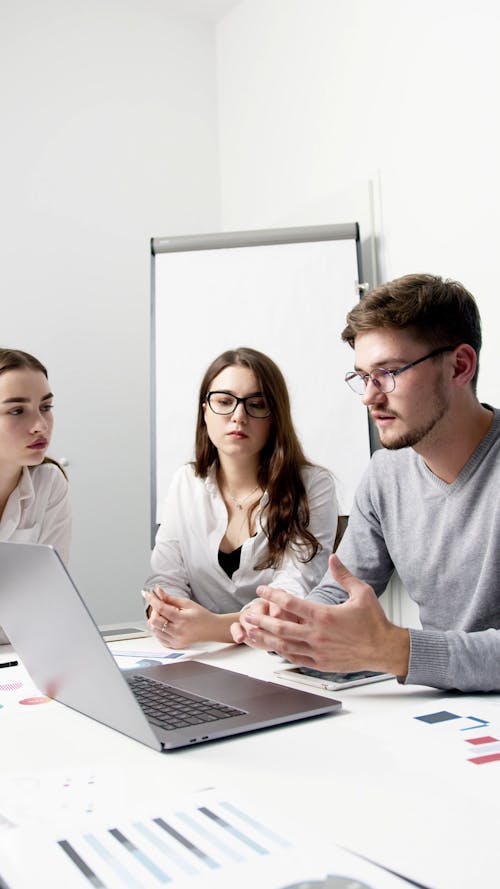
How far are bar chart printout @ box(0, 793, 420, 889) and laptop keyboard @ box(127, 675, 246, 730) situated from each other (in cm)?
27

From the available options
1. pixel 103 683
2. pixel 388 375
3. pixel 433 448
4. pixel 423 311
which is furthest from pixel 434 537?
pixel 103 683

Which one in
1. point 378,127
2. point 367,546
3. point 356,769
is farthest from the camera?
point 378,127

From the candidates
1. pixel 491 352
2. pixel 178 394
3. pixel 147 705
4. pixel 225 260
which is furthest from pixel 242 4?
pixel 147 705

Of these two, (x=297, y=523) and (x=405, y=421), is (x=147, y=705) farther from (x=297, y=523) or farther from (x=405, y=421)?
(x=297, y=523)

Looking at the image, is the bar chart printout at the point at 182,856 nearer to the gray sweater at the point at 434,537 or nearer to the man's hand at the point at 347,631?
the man's hand at the point at 347,631

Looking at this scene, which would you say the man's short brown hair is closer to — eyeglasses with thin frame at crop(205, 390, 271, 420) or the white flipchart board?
eyeglasses with thin frame at crop(205, 390, 271, 420)

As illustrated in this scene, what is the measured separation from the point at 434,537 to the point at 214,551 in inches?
30.6

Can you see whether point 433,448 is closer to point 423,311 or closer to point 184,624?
point 423,311

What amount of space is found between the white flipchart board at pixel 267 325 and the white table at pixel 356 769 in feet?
5.89

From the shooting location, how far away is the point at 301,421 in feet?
9.68

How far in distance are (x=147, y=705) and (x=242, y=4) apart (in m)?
3.58

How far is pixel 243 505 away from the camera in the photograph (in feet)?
7.33

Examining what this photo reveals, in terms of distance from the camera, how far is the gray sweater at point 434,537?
1451 mm

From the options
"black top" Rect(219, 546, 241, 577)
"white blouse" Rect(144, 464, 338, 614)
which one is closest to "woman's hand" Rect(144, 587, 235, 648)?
"white blouse" Rect(144, 464, 338, 614)
